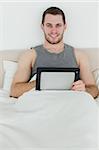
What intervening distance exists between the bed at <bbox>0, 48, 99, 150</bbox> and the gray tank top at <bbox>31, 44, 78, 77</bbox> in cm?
49

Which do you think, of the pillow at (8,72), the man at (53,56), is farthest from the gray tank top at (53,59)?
the pillow at (8,72)

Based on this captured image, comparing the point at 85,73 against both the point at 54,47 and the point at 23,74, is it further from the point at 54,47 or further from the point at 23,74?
the point at 23,74

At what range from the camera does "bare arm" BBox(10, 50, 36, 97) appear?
196 cm

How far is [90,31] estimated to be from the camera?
2.40 m

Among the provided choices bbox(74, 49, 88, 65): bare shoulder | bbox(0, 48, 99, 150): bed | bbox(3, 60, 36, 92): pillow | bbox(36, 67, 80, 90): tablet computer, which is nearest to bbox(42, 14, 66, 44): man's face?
bbox(74, 49, 88, 65): bare shoulder

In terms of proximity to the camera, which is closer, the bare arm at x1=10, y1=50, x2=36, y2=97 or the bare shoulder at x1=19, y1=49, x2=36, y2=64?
the bare arm at x1=10, y1=50, x2=36, y2=97

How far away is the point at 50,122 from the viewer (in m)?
1.45

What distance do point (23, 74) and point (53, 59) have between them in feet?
0.70

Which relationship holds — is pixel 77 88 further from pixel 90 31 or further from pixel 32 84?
pixel 90 31

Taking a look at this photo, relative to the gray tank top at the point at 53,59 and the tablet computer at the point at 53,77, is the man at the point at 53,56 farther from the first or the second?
the tablet computer at the point at 53,77

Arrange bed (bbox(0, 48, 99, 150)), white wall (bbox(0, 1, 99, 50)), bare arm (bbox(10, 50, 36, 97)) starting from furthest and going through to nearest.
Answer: white wall (bbox(0, 1, 99, 50))
bare arm (bbox(10, 50, 36, 97))
bed (bbox(0, 48, 99, 150))

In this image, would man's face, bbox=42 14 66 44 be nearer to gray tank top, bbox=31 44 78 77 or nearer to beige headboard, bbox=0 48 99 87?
gray tank top, bbox=31 44 78 77

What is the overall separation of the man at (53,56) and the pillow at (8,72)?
98 mm

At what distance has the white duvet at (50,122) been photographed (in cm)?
134
